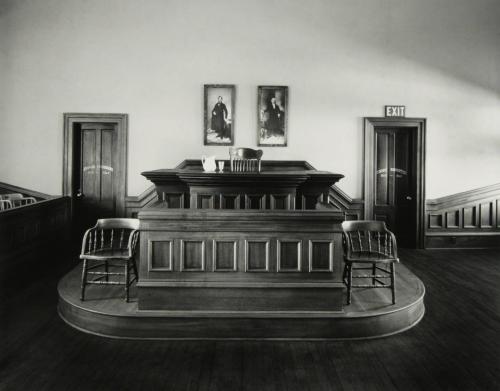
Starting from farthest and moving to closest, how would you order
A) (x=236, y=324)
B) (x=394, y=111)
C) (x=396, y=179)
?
(x=396, y=179) → (x=394, y=111) → (x=236, y=324)

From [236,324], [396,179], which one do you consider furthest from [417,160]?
[236,324]

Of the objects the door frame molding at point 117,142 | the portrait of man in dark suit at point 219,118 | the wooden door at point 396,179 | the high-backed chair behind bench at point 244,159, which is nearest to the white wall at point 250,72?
the door frame molding at point 117,142

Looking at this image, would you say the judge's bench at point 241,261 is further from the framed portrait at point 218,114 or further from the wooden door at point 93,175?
the wooden door at point 93,175

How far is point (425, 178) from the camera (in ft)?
24.4

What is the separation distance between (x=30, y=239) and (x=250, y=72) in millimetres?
4466

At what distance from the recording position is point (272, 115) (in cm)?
725

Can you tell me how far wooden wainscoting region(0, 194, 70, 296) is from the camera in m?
4.82

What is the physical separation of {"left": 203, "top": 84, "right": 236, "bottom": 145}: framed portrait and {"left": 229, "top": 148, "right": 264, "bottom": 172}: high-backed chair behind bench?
1.69 meters

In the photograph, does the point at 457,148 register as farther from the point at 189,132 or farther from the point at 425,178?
the point at 189,132

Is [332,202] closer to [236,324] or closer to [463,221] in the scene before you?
[463,221]

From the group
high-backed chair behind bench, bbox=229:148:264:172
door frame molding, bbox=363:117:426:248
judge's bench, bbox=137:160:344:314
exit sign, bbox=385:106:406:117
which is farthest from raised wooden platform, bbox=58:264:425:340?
exit sign, bbox=385:106:406:117

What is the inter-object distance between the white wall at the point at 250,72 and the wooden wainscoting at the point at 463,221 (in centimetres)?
29

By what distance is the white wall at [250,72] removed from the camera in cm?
714

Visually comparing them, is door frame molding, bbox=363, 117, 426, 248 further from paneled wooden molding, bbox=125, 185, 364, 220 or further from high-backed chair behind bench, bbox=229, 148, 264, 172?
high-backed chair behind bench, bbox=229, 148, 264, 172
